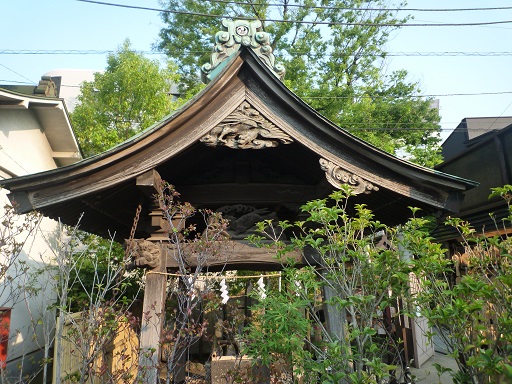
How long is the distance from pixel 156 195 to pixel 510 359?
10.6 feet

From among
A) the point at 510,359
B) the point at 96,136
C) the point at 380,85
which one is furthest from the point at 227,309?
the point at 380,85

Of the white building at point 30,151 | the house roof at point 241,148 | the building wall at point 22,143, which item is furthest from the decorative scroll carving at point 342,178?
the building wall at point 22,143

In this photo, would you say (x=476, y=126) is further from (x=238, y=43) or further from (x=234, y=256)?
(x=234, y=256)

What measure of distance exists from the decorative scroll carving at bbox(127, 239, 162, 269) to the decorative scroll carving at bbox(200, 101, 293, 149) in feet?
4.29

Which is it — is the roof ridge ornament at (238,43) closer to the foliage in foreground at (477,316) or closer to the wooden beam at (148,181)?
the wooden beam at (148,181)

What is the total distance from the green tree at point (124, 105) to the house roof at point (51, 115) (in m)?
1.01

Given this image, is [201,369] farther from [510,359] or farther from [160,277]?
[510,359]

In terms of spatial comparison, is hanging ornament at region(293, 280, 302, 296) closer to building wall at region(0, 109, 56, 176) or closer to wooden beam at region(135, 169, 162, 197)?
wooden beam at region(135, 169, 162, 197)

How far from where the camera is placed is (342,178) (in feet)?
13.5

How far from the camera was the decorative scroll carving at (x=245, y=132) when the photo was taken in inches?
158


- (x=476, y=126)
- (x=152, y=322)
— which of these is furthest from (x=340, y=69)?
(x=152, y=322)

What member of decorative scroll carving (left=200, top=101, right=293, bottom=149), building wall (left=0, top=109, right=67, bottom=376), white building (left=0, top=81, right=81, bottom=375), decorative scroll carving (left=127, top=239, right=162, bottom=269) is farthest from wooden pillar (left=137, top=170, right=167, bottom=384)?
building wall (left=0, top=109, right=67, bottom=376)

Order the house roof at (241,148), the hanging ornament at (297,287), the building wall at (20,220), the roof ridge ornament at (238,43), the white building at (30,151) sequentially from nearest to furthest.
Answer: the hanging ornament at (297,287), the house roof at (241,148), the roof ridge ornament at (238,43), the building wall at (20,220), the white building at (30,151)

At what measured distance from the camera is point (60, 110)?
10.6 meters
